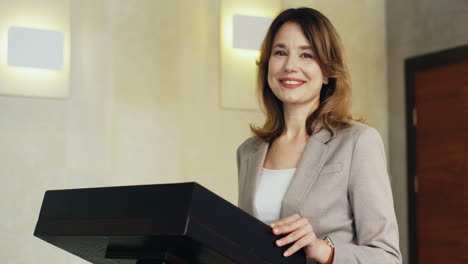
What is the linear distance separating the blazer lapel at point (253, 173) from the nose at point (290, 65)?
1.07 feet

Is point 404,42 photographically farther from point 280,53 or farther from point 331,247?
point 331,247

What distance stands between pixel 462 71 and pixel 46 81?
11.3 ft

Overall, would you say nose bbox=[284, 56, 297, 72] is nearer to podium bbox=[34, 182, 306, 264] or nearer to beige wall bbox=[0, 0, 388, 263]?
podium bbox=[34, 182, 306, 264]

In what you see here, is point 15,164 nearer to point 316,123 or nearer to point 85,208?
point 316,123

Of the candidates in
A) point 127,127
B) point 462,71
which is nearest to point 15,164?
point 127,127

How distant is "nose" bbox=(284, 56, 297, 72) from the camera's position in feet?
6.16

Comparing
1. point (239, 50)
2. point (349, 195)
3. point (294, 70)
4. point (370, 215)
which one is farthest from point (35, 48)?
point (370, 215)

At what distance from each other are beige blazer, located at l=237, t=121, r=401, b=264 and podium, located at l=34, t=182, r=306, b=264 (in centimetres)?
43

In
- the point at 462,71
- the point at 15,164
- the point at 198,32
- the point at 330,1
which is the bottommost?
the point at 15,164

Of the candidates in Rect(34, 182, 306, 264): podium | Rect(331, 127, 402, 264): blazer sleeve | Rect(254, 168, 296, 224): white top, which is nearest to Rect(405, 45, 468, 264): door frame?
Rect(254, 168, 296, 224): white top

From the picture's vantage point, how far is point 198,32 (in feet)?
18.3

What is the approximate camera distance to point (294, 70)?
6.16 feet

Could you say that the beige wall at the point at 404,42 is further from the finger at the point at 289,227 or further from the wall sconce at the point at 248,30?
the finger at the point at 289,227

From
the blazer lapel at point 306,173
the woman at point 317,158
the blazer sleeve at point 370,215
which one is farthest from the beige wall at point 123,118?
the blazer sleeve at point 370,215
